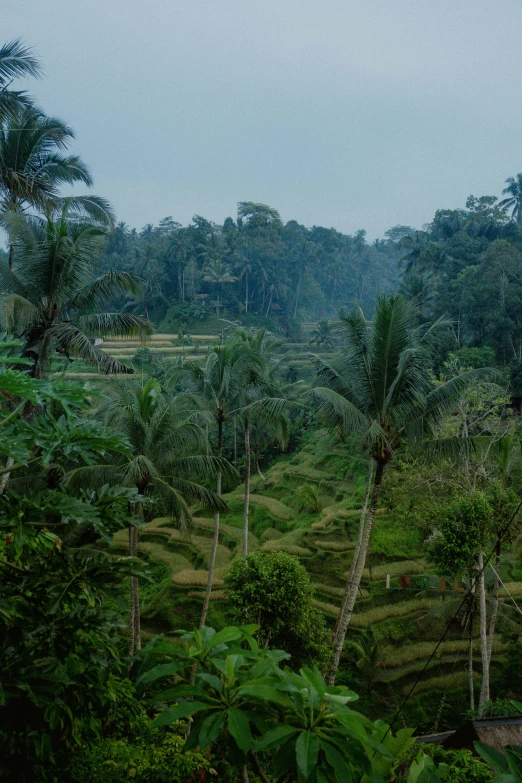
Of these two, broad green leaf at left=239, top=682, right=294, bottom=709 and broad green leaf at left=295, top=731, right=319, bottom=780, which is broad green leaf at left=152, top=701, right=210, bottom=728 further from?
broad green leaf at left=295, top=731, right=319, bottom=780

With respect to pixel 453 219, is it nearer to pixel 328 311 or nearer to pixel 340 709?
pixel 328 311

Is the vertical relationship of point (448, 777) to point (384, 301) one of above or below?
below

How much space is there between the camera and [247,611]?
9367 mm

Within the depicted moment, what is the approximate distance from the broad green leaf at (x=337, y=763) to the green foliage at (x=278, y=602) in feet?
25.4

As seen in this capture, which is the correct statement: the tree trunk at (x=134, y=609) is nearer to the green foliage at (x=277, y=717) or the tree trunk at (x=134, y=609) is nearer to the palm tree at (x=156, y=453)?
the palm tree at (x=156, y=453)

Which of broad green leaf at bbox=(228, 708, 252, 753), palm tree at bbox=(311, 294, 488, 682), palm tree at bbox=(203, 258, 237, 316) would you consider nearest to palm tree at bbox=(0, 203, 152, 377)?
palm tree at bbox=(311, 294, 488, 682)

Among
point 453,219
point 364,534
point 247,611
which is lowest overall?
point 247,611

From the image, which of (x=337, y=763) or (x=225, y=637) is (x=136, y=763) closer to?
(x=225, y=637)

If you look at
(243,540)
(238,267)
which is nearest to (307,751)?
(243,540)

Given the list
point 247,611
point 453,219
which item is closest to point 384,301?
point 247,611

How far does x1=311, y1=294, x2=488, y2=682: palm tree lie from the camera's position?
933 cm

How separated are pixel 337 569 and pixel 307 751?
14129 millimetres

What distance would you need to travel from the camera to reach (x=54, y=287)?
946 centimetres

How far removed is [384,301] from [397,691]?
25.3 ft
